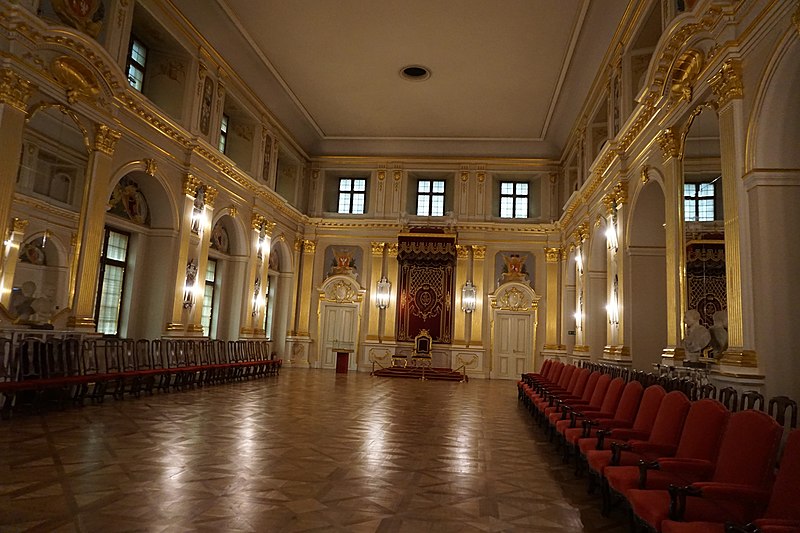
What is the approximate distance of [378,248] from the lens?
17.9 metres

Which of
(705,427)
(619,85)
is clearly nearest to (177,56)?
(619,85)

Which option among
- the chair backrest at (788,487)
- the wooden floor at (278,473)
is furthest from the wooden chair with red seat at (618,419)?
the chair backrest at (788,487)

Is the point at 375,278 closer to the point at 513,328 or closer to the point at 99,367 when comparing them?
the point at 513,328

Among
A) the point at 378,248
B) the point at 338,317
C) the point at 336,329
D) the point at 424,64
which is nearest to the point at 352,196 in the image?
the point at 378,248

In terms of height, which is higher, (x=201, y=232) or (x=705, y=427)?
(x=201, y=232)

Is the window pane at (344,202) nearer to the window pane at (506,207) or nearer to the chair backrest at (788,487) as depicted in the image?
the window pane at (506,207)

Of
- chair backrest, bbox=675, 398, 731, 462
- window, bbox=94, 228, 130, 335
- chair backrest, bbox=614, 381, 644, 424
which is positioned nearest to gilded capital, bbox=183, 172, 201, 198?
window, bbox=94, 228, 130, 335

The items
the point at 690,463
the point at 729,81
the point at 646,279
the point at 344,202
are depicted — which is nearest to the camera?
the point at 690,463

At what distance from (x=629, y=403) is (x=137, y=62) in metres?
10.8

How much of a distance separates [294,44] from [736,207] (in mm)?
9815

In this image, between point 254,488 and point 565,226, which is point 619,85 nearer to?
point 565,226

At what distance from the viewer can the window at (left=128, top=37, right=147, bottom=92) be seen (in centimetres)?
1076

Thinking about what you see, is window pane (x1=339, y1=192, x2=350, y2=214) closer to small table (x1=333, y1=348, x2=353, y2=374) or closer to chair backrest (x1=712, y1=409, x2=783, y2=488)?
small table (x1=333, y1=348, x2=353, y2=374)

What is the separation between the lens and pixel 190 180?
1155 cm
